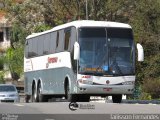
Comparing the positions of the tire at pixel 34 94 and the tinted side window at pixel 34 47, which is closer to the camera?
the tire at pixel 34 94

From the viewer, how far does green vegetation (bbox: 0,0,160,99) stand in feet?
154

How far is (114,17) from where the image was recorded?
5541 centimetres

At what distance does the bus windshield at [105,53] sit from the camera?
1035 inches

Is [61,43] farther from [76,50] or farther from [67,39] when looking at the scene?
[76,50]

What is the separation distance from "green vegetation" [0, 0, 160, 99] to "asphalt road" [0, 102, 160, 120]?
38.9 meters

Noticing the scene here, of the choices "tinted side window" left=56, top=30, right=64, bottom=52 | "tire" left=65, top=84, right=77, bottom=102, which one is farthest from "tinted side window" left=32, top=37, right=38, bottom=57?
"tire" left=65, top=84, right=77, bottom=102

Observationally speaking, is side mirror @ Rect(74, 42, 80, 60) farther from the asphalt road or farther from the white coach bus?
the asphalt road

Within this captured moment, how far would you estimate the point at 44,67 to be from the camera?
31.3m

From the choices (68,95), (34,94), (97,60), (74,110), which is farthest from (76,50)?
(74,110)

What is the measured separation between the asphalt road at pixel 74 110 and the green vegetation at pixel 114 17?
38.9 m

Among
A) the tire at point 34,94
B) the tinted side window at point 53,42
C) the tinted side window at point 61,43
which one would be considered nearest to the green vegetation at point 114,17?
the tire at point 34,94

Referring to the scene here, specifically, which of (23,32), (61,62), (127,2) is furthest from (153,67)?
(61,62)

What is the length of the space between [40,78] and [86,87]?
580 centimetres

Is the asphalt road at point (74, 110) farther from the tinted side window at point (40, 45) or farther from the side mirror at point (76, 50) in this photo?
the tinted side window at point (40, 45)
